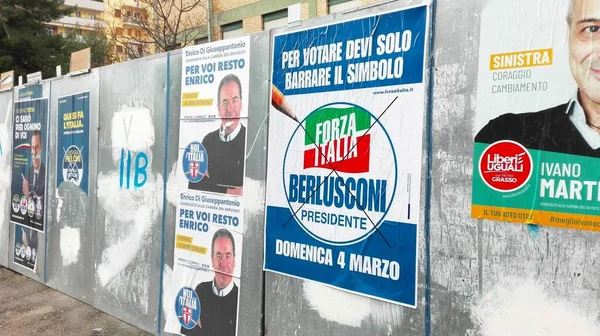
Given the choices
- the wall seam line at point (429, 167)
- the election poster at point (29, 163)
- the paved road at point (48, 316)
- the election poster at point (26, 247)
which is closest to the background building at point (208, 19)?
the election poster at point (29, 163)

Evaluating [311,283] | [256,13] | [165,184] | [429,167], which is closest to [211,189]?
[165,184]

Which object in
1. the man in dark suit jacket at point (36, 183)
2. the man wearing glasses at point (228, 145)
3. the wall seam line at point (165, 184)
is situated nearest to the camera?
the man wearing glasses at point (228, 145)

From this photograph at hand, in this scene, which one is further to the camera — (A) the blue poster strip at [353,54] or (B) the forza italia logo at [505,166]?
(A) the blue poster strip at [353,54]

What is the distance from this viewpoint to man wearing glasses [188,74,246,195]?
388 centimetres

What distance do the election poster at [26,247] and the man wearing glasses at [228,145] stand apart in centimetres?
388

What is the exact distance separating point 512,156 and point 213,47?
2587mm

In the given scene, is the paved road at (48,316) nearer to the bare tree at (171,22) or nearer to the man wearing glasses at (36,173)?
the man wearing glasses at (36,173)

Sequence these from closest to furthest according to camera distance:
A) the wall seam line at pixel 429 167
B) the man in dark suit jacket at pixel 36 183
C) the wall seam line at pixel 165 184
Answer: the wall seam line at pixel 429 167 → the wall seam line at pixel 165 184 → the man in dark suit jacket at pixel 36 183

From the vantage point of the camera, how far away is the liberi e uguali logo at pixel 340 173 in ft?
9.81

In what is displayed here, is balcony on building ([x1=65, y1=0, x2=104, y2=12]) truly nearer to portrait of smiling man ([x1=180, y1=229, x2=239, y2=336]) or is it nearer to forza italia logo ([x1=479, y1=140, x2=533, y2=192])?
portrait of smiling man ([x1=180, y1=229, x2=239, y2=336])

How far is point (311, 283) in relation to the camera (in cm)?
334

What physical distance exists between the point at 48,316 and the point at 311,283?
369cm

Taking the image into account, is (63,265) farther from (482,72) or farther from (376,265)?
(482,72)

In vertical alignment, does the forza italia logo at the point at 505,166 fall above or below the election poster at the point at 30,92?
below
